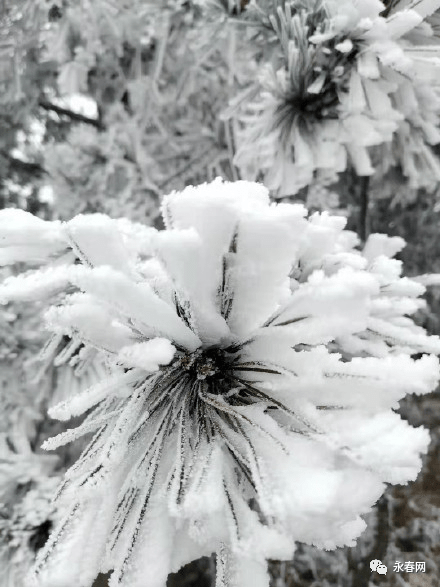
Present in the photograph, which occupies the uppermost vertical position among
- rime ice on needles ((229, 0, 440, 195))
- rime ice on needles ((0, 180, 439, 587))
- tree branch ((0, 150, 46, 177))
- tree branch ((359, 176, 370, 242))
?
tree branch ((0, 150, 46, 177))

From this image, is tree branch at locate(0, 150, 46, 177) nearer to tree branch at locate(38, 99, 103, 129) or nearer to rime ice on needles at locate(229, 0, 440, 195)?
tree branch at locate(38, 99, 103, 129)

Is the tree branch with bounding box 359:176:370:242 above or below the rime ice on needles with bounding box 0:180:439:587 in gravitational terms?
above

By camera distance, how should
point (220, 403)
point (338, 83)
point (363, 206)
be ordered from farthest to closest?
point (363, 206), point (338, 83), point (220, 403)

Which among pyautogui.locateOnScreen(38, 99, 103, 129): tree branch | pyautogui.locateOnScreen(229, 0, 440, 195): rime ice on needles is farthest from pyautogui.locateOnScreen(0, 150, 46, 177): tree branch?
pyautogui.locateOnScreen(229, 0, 440, 195): rime ice on needles

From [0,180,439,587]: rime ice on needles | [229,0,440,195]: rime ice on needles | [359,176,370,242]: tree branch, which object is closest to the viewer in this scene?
[0,180,439,587]: rime ice on needles

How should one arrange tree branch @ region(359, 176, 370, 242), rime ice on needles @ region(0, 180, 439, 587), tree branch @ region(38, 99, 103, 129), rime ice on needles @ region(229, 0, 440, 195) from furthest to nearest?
tree branch @ region(38, 99, 103, 129) → tree branch @ region(359, 176, 370, 242) → rime ice on needles @ region(229, 0, 440, 195) → rime ice on needles @ region(0, 180, 439, 587)

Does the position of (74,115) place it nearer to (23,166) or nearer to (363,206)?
(23,166)

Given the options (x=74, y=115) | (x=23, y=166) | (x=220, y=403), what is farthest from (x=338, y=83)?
(x=23, y=166)

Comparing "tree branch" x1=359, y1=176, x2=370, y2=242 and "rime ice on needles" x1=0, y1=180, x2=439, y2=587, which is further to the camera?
"tree branch" x1=359, y1=176, x2=370, y2=242
